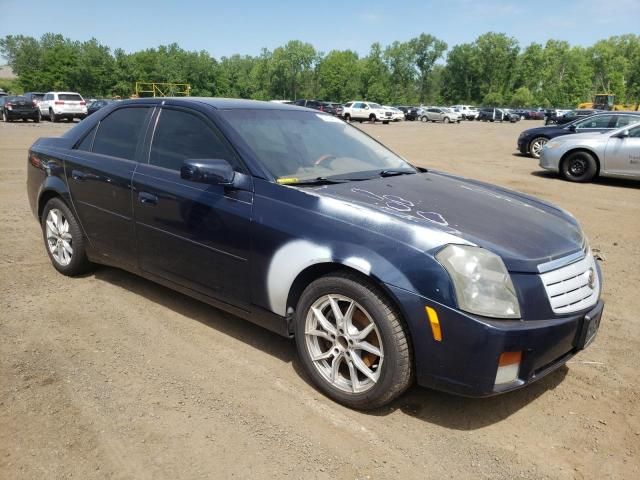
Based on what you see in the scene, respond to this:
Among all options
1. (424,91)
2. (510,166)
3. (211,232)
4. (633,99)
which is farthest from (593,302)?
(424,91)

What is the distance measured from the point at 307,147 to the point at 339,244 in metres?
1.12

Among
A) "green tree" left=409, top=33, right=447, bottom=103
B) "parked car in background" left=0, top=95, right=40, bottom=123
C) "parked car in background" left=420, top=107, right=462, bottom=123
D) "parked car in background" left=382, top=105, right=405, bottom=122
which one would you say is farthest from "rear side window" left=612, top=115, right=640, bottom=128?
"green tree" left=409, top=33, right=447, bottom=103

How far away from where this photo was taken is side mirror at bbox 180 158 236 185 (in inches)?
122

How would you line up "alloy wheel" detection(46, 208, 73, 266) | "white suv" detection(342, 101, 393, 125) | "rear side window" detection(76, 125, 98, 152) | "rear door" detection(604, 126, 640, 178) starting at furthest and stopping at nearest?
"white suv" detection(342, 101, 393, 125) < "rear door" detection(604, 126, 640, 178) < "alloy wheel" detection(46, 208, 73, 266) < "rear side window" detection(76, 125, 98, 152)

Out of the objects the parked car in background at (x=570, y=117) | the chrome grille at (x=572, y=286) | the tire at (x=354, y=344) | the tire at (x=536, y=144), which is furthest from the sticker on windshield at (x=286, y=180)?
the parked car in background at (x=570, y=117)

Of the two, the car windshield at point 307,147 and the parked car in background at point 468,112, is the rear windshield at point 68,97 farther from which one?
the parked car in background at point 468,112

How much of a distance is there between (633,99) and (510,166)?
10296 centimetres

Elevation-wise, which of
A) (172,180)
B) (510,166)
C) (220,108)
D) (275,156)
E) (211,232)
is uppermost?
(220,108)

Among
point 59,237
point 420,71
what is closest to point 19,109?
point 59,237

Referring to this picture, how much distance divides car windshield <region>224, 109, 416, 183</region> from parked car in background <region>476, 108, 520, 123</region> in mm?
57566

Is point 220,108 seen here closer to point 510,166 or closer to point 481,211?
point 481,211

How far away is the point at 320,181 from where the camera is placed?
10.7 ft

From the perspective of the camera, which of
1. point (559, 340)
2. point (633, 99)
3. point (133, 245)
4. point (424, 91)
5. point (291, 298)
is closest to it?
point (559, 340)

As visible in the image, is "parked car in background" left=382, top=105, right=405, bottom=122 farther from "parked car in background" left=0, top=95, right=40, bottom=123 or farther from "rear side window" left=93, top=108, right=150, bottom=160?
"rear side window" left=93, top=108, right=150, bottom=160
